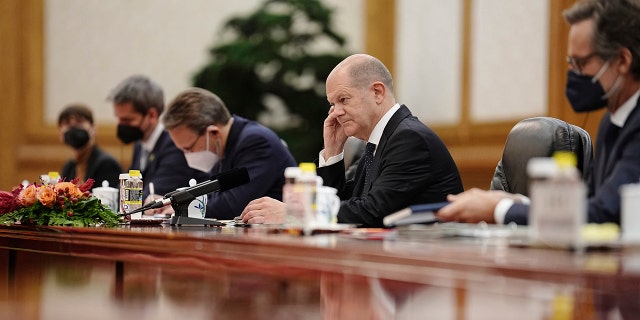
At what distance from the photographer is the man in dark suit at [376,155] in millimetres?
3428

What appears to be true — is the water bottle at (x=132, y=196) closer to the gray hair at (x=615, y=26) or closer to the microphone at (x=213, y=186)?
the microphone at (x=213, y=186)

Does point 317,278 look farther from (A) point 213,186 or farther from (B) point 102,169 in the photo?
(B) point 102,169

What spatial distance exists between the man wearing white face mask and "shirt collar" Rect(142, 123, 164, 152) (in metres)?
0.94

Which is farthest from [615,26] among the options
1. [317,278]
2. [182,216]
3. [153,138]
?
[153,138]

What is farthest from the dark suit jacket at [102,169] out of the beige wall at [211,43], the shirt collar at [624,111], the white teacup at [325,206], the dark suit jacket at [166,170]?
the shirt collar at [624,111]

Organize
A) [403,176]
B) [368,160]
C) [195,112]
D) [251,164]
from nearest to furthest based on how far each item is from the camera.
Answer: [403,176]
[368,160]
[251,164]
[195,112]

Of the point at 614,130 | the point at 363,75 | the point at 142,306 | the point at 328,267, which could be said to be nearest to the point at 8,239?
the point at 142,306

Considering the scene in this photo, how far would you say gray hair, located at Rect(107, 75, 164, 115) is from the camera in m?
6.00

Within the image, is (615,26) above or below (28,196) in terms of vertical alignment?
above

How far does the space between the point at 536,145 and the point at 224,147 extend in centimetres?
198

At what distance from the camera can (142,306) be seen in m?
2.53

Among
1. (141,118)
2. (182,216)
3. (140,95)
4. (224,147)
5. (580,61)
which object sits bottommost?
(182,216)

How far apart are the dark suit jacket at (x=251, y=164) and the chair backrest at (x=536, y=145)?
153 centimetres

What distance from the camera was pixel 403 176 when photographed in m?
3.46
